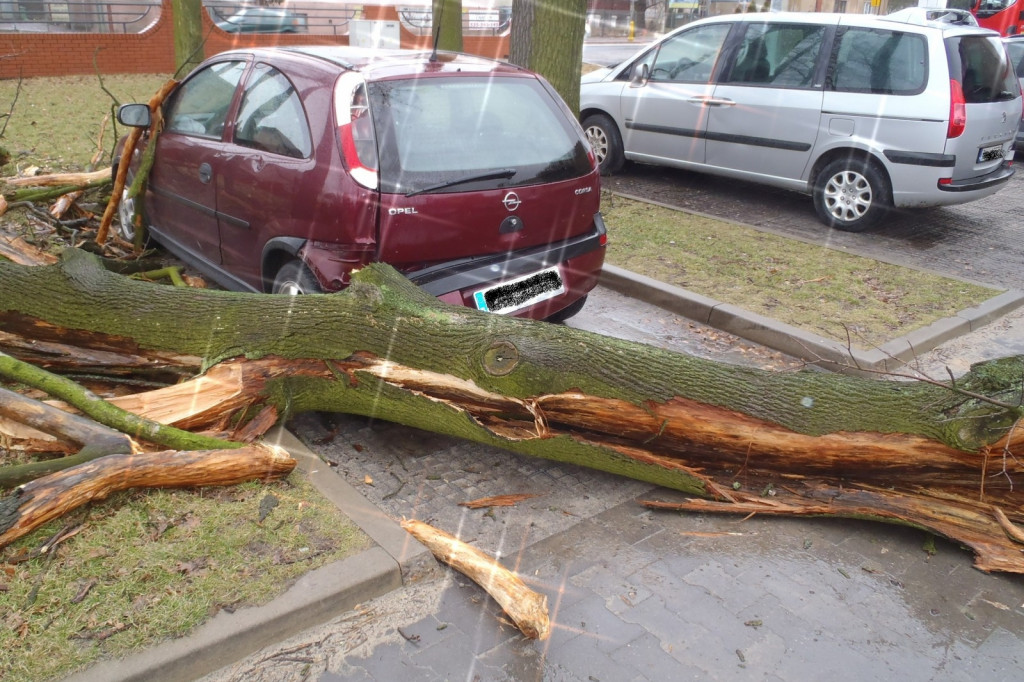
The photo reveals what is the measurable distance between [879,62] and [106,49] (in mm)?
15084

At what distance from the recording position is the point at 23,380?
147 inches

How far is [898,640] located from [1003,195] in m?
8.86

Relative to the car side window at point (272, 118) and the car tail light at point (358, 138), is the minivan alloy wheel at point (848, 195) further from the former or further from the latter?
the car side window at point (272, 118)

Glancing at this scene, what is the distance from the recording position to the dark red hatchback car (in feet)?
14.0

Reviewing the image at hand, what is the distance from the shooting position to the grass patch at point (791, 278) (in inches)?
235

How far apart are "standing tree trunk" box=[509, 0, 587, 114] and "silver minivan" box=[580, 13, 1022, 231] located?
1180mm

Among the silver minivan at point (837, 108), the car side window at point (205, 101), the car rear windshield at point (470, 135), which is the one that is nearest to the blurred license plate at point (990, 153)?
the silver minivan at point (837, 108)

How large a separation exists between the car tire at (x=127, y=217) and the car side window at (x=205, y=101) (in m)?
0.80

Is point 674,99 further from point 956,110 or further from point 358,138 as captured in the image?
point 358,138

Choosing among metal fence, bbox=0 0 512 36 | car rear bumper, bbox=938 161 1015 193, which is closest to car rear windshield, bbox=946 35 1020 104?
car rear bumper, bbox=938 161 1015 193

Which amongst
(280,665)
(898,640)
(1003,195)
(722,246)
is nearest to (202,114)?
(280,665)

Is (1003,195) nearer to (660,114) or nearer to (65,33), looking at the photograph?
(660,114)

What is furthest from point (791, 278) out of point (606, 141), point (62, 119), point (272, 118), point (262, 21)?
point (262, 21)

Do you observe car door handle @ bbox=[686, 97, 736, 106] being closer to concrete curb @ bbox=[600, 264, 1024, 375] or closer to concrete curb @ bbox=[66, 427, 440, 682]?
concrete curb @ bbox=[600, 264, 1024, 375]
